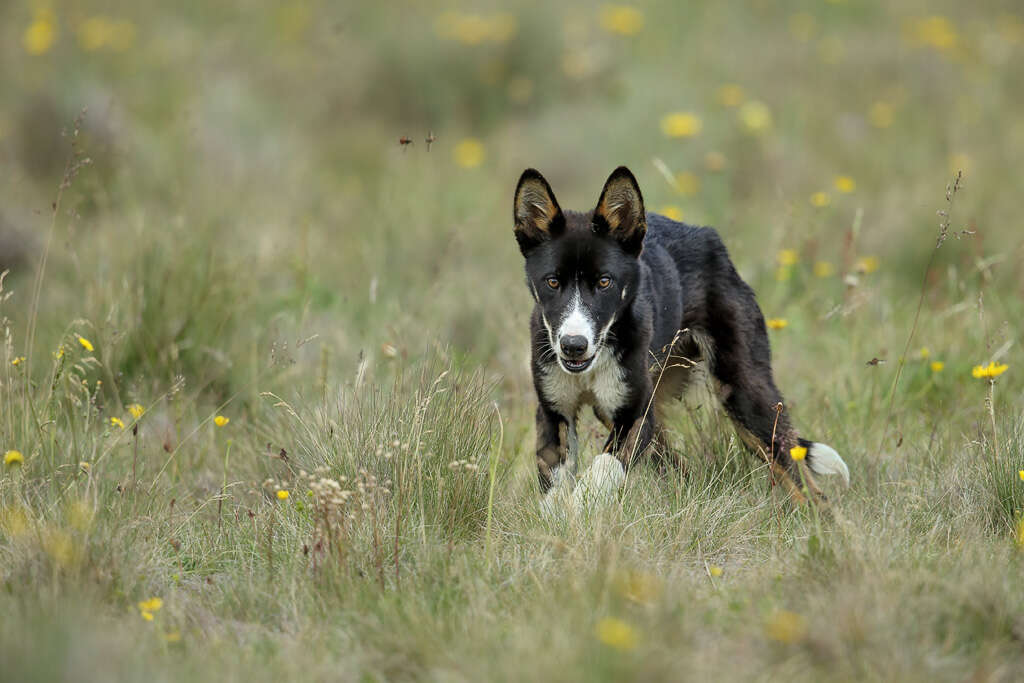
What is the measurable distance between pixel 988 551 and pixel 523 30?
879 cm

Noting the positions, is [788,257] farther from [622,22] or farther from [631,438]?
[622,22]

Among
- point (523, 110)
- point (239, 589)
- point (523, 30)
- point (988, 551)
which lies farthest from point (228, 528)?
point (523, 30)

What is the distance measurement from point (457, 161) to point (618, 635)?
7.16 meters

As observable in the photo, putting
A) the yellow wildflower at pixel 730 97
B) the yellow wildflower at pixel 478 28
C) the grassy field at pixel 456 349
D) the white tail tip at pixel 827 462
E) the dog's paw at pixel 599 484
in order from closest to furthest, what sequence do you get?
the grassy field at pixel 456 349 < the dog's paw at pixel 599 484 < the white tail tip at pixel 827 462 < the yellow wildflower at pixel 730 97 < the yellow wildflower at pixel 478 28

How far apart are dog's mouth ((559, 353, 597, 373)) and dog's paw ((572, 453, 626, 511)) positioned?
1.13 feet

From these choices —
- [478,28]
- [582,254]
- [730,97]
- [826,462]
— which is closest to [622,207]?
[582,254]

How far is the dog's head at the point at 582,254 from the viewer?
3955mm

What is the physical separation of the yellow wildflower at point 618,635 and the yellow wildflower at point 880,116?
759cm

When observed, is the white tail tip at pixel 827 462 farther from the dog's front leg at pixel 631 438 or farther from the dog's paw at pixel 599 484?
the dog's paw at pixel 599 484

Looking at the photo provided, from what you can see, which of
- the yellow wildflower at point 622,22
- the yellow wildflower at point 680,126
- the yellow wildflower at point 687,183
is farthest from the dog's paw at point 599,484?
the yellow wildflower at point 622,22

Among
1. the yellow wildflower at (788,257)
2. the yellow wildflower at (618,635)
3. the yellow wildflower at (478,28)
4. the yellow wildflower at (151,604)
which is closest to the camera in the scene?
the yellow wildflower at (618,635)

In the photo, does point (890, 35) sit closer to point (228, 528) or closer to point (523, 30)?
point (523, 30)

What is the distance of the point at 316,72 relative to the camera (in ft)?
37.2

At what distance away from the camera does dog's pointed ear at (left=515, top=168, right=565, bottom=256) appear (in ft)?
13.4
